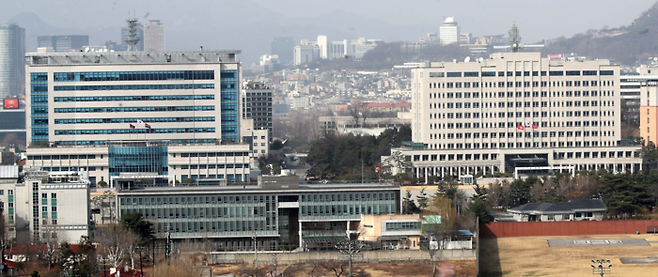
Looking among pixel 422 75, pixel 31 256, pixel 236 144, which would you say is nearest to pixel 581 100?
pixel 422 75

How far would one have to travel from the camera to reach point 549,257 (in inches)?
2482

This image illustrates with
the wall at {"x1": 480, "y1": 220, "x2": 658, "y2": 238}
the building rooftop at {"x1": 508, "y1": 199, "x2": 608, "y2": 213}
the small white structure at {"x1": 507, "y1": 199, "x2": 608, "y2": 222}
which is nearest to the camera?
the wall at {"x1": 480, "y1": 220, "x2": 658, "y2": 238}

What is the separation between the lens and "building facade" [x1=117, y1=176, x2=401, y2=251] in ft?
216

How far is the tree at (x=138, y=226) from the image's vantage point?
6100 centimetres

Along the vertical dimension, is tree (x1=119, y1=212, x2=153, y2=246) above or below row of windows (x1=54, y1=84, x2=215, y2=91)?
below

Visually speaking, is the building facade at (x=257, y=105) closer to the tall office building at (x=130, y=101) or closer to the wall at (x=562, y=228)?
the tall office building at (x=130, y=101)

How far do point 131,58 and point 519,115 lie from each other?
40270 mm

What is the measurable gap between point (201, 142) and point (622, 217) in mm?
39452

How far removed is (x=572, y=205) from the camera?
2862 inches

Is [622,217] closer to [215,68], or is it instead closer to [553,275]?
[553,275]

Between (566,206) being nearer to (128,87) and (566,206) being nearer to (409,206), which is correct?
(409,206)

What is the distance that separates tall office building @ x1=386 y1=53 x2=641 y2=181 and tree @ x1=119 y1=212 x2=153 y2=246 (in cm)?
4190

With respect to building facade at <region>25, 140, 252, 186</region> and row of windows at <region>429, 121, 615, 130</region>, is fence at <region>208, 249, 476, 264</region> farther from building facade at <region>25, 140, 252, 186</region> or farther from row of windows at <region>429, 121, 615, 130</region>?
row of windows at <region>429, 121, 615, 130</region>

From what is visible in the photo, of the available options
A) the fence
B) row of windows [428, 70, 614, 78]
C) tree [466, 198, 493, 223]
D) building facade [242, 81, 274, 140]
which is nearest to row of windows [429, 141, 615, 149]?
row of windows [428, 70, 614, 78]
